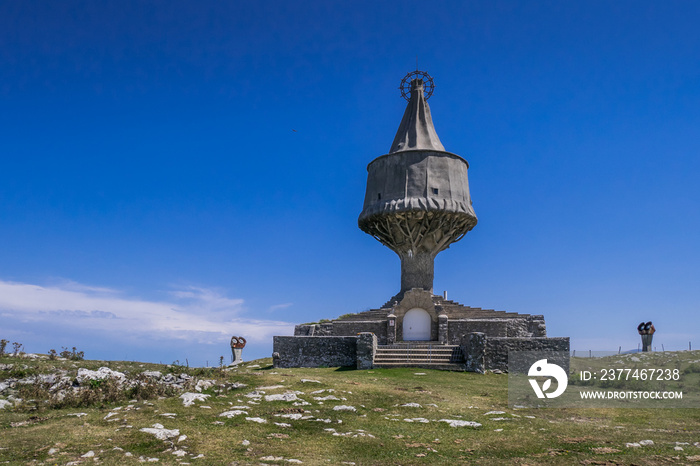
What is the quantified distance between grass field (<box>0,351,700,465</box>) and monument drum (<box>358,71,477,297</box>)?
2210cm

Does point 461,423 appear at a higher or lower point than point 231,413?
lower

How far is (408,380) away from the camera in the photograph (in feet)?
72.6

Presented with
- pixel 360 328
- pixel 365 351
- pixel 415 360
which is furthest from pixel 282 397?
pixel 360 328

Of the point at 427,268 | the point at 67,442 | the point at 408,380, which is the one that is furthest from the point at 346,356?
the point at 67,442

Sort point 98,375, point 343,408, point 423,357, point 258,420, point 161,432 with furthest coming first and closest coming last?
1. point 423,357
2. point 98,375
3. point 343,408
4. point 258,420
5. point 161,432

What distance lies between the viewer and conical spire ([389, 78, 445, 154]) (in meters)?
42.0

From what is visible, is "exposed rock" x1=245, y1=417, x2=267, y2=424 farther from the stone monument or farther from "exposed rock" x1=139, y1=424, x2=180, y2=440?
the stone monument

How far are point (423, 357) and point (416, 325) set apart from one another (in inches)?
329

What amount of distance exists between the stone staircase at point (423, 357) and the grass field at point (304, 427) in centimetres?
788

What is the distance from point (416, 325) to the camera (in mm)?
36094

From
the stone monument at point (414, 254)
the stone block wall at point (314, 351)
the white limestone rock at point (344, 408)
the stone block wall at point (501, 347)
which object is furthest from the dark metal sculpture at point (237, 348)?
the white limestone rock at point (344, 408)

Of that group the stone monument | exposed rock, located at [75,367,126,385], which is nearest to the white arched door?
the stone monument

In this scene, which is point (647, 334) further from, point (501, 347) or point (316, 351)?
point (316, 351)

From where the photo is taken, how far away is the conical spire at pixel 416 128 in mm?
42000
